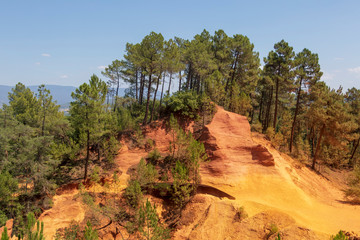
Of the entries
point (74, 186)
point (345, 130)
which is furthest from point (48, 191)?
point (345, 130)

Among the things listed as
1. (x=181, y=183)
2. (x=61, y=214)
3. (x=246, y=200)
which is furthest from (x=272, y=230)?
(x=61, y=214)

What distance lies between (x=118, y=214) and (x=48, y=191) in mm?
9502

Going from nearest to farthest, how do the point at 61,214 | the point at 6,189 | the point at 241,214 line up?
1. the point at 241,214
2. the point at 61,214
3. the point at 6,189

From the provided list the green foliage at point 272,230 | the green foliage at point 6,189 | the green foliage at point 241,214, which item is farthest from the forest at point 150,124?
the green foliage at point 272,230

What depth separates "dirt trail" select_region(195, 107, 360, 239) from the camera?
53.5 feet

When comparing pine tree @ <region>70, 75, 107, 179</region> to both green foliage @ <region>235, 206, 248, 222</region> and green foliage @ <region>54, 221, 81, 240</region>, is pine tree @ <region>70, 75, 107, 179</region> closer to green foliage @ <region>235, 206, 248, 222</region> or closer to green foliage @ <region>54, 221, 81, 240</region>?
green foliage @ <region>54, 221, 81, 240</region>

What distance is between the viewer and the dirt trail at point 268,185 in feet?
53.5

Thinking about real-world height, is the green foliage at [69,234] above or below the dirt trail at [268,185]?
below

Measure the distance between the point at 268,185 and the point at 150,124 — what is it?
20.4 meters

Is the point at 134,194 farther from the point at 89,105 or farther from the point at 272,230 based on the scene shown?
the point at 272,230

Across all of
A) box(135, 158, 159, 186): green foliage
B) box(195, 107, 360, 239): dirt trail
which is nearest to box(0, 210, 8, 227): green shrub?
box(135, 158, 159, 186): green foliage

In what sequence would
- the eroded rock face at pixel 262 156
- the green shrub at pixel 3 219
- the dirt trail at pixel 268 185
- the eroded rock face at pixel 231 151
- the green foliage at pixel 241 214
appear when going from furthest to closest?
A: 1. the eroded rock face at pixel 262 156
2. the eroded rock face at pixel 231 151
3. the green shrub at pixel 3 219
4. the green foliage at pixel 241 214
5. the dirt trail at pixel 268 185

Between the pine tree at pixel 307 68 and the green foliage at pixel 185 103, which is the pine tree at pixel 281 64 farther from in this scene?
the green foliage at pixel 185 103

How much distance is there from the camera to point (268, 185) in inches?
835
